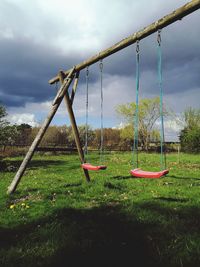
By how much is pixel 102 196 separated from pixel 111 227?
2.61 metres

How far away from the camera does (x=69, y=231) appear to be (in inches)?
183

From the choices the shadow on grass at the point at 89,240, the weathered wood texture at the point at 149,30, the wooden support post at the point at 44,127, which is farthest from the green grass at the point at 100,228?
the weathered wood texture at the point at 149,30

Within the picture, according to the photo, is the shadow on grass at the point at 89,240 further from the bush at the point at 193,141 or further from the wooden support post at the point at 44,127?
the bush at the point at 193,141

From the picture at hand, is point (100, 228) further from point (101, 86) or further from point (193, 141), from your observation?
point (193, 141)

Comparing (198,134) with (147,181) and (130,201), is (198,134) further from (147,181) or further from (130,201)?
(130,201)

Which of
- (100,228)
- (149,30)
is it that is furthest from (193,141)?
(100,228)

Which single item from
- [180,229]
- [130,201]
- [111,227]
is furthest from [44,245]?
[130,201]

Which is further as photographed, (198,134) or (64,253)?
(198,134)

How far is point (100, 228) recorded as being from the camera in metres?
4.82

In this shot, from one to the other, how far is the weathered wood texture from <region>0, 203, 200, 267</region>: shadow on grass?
412 centimetres

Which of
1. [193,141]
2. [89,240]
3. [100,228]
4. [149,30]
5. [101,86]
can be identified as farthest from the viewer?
[193,141]

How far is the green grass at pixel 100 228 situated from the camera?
12.1 feet

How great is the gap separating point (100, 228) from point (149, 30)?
14.9 feet

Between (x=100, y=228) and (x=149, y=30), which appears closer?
(x=100, y=228)
